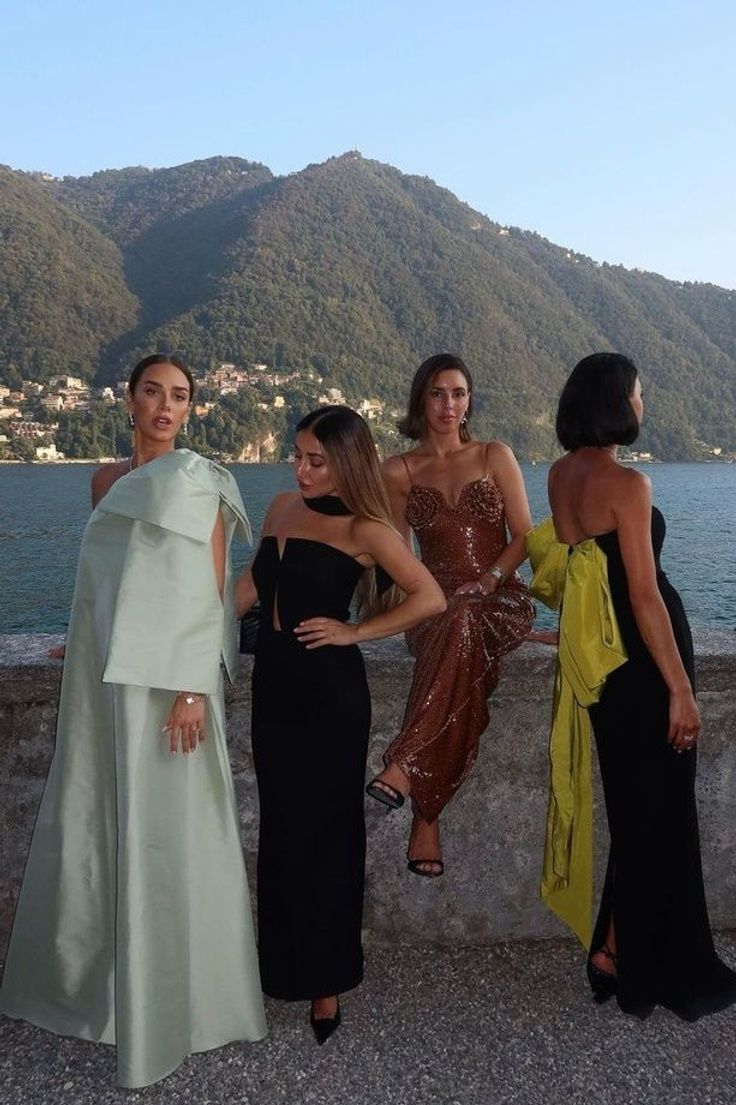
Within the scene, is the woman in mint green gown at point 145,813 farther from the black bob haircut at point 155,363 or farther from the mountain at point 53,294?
the mountain at point 53,294

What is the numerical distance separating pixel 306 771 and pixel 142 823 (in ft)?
1.70

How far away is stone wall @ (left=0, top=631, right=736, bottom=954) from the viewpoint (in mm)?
3102

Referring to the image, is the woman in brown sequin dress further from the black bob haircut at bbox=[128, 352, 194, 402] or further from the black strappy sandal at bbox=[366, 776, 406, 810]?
the black bob haircut at bbox=[128, 352, 194, 402]

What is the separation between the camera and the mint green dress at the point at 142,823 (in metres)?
2.43

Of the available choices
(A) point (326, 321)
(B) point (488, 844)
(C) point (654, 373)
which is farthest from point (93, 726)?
(C) point (654, 373)

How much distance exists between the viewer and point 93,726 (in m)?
2.57

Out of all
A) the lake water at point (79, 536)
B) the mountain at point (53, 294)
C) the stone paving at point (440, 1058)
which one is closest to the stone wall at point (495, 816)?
the stone paving at point (440, 1058)

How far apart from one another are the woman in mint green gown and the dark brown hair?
120 cm

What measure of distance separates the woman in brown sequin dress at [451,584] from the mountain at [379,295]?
11197 cm

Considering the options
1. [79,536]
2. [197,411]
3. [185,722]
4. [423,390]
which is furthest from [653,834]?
[197,411]

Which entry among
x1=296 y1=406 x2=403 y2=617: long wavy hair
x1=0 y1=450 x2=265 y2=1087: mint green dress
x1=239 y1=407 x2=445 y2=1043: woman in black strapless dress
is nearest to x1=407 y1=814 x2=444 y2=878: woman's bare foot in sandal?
x1=239 y1=407 x2=445 y2=1043: woman in black strapless dress

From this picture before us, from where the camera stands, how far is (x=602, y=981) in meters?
2.84

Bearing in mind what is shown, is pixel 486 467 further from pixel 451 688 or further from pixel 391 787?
pixel 391 787

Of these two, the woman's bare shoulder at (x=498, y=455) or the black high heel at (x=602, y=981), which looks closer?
the black high heel at (x=602, y=981)
